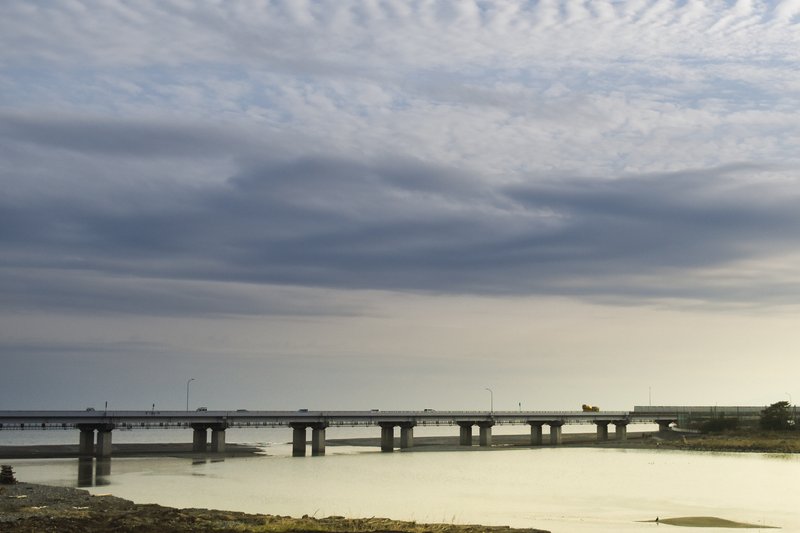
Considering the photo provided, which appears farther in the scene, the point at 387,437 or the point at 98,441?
the point at 387,437

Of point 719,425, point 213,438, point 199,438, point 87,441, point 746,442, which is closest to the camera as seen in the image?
point 87,441

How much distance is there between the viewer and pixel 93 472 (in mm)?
99500

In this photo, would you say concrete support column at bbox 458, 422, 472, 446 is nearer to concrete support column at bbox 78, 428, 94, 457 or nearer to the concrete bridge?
the concrete bridge

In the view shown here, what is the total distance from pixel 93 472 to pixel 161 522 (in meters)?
55.9

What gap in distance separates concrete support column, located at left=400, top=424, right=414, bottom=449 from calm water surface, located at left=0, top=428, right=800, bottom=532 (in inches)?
1512

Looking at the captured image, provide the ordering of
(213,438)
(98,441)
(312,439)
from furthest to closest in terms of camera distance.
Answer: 1. (312,439)
2. (213,438)
3. (98,441)

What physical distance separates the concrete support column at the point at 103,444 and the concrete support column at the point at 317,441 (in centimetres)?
3175

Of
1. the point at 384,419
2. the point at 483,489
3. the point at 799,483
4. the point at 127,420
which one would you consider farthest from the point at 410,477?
the point at 384,419

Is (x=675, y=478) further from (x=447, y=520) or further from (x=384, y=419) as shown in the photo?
(x=384, y=419)

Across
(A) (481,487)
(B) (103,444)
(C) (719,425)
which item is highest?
(C) (719,425)

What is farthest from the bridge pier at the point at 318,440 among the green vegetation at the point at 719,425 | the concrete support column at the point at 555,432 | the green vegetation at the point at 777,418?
the green vegetation at the point at 777,418

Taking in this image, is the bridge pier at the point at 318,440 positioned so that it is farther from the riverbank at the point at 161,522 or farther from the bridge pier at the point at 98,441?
the riverbank at the point at 161,522

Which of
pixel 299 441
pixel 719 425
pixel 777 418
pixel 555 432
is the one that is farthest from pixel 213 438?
pixel 777 418

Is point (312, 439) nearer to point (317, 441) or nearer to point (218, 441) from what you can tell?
point (317, 441)
